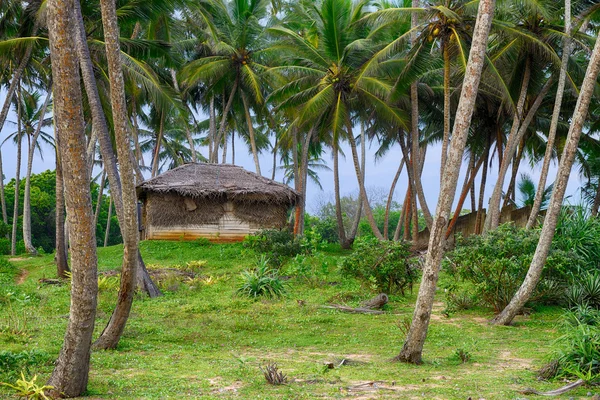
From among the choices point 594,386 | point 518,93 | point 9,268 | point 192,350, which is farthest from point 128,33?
point 594,386

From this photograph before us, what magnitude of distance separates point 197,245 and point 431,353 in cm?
1665

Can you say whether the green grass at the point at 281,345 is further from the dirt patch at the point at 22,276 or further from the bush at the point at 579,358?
the dirt patch at the point at 22,276

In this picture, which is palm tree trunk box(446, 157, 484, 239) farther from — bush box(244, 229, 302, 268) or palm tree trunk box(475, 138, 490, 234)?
bush box(244, 229, 302, 268)

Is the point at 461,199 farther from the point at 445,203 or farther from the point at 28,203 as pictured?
the point at 28,203

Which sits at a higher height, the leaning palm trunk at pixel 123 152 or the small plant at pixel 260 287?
the leaning palm trunk at pixel 123 152

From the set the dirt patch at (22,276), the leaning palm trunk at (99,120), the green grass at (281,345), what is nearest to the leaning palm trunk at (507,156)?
the green grass at (281,345)

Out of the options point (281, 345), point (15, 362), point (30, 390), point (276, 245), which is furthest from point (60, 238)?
point (30, 390)

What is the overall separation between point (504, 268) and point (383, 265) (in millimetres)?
2821

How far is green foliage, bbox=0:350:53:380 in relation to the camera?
7301 mm

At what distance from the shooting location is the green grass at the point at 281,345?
7.33 metres

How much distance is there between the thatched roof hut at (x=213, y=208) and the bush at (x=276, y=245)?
11.2 feet

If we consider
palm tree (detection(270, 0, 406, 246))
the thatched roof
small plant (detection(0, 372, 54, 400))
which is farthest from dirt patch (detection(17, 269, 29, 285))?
small plant (detection(0, 372, 54, 400))

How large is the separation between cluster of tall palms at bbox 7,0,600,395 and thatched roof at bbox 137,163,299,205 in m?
2.13

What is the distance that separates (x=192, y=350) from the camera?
995cm
